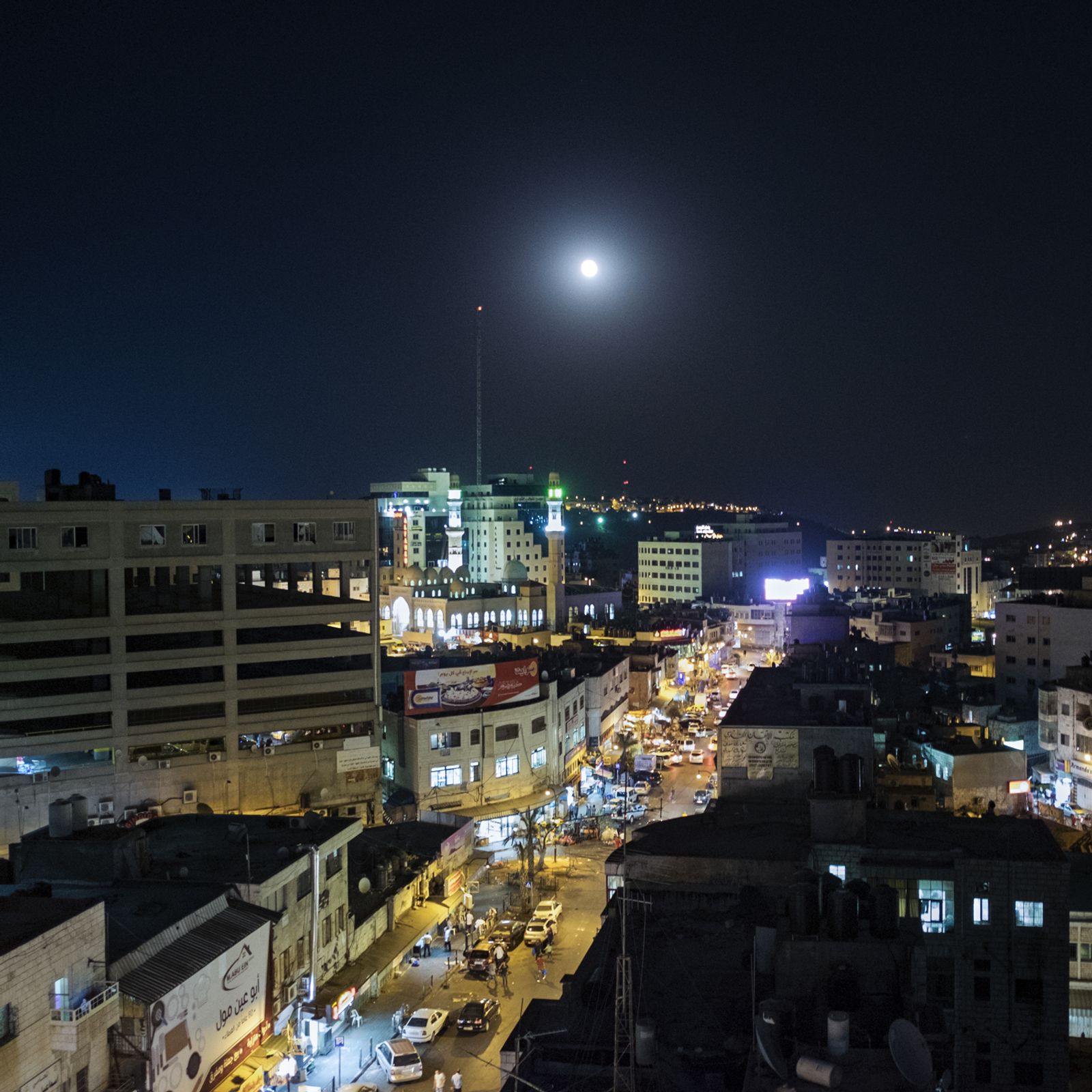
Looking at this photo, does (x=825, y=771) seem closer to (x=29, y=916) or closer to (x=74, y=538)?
(x=29, y=916)

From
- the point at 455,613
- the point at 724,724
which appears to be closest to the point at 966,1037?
the point at 724,724

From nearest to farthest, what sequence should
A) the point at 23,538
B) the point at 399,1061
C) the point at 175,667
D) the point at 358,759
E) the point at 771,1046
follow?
the point at 771,1046 → the point at 399,1061 → the point at 23,538 → the point at 175,667 → the point at 358,759

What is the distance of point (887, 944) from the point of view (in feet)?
27.0

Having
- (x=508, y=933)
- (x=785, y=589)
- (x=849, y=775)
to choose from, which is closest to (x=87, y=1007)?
(x=849, y=775)

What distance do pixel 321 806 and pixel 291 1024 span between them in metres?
10.5

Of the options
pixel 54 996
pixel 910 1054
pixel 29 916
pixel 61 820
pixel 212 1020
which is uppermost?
pixel 910 1054

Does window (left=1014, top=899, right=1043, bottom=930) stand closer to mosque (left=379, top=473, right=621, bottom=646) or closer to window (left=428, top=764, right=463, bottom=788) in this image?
window (left=428, top=764, right=463, bottom=788)

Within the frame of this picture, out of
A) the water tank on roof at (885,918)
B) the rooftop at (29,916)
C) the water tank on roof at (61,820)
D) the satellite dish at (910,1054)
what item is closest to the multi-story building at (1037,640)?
the water tank on roof at (885,918)

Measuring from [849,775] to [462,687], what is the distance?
13.1 m

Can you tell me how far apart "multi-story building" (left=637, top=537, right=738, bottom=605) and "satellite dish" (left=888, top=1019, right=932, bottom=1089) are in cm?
7836

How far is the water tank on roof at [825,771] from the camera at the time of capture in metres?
13.5

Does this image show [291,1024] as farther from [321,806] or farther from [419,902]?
[321,806]

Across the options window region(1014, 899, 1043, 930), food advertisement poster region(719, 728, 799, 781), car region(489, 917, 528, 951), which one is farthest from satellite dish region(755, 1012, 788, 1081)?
car region(489, 917, 528, 951)

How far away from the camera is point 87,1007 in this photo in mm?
9508
